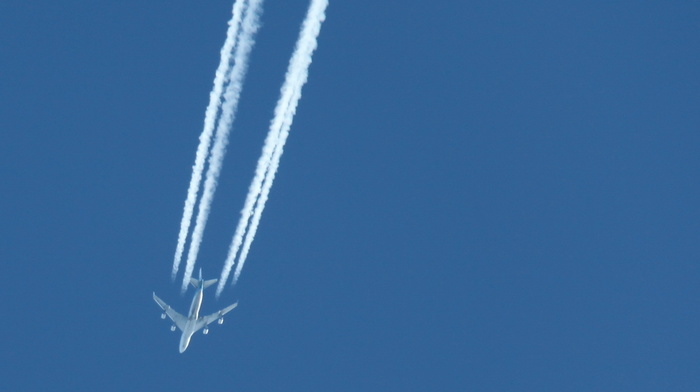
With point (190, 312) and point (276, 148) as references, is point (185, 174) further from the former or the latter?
point (276, 148)

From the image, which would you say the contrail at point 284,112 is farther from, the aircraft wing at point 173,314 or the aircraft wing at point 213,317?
the aircraft wing at point 173,314

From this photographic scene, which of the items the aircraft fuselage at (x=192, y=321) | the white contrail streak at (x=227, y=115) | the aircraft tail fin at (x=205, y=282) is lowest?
the aircraft fuselage at (x=192, y=321)

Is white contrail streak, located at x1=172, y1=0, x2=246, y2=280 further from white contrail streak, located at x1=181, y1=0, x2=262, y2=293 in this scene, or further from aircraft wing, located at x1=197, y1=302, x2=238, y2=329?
aircraft wing, located at x1=197, y1=302, x2=238, y2=329

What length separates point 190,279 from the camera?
5091 centimetres

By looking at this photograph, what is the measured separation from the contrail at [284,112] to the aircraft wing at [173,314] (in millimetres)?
7970

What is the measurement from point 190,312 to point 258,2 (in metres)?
17.8

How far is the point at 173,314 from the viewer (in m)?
54.4

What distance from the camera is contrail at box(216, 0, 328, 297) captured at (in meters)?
44.2

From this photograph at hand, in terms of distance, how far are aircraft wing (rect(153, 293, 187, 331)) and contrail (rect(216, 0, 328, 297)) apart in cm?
797

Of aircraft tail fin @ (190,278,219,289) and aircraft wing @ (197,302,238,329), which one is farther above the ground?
aircraft tail fin @ (190,278,219,289)

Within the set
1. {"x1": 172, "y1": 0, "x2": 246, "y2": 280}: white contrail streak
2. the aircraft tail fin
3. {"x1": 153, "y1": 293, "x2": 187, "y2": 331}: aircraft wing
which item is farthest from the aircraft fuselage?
{"x1": 172, "y1": 0, "x2": 246, "y2": 280}: white contrail streak

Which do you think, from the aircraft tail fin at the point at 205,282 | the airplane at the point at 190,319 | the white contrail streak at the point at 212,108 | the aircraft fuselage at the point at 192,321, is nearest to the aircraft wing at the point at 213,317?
the airplane at the point at 190,319

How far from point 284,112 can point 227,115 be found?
109 inches

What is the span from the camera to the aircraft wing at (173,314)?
54.2 m
